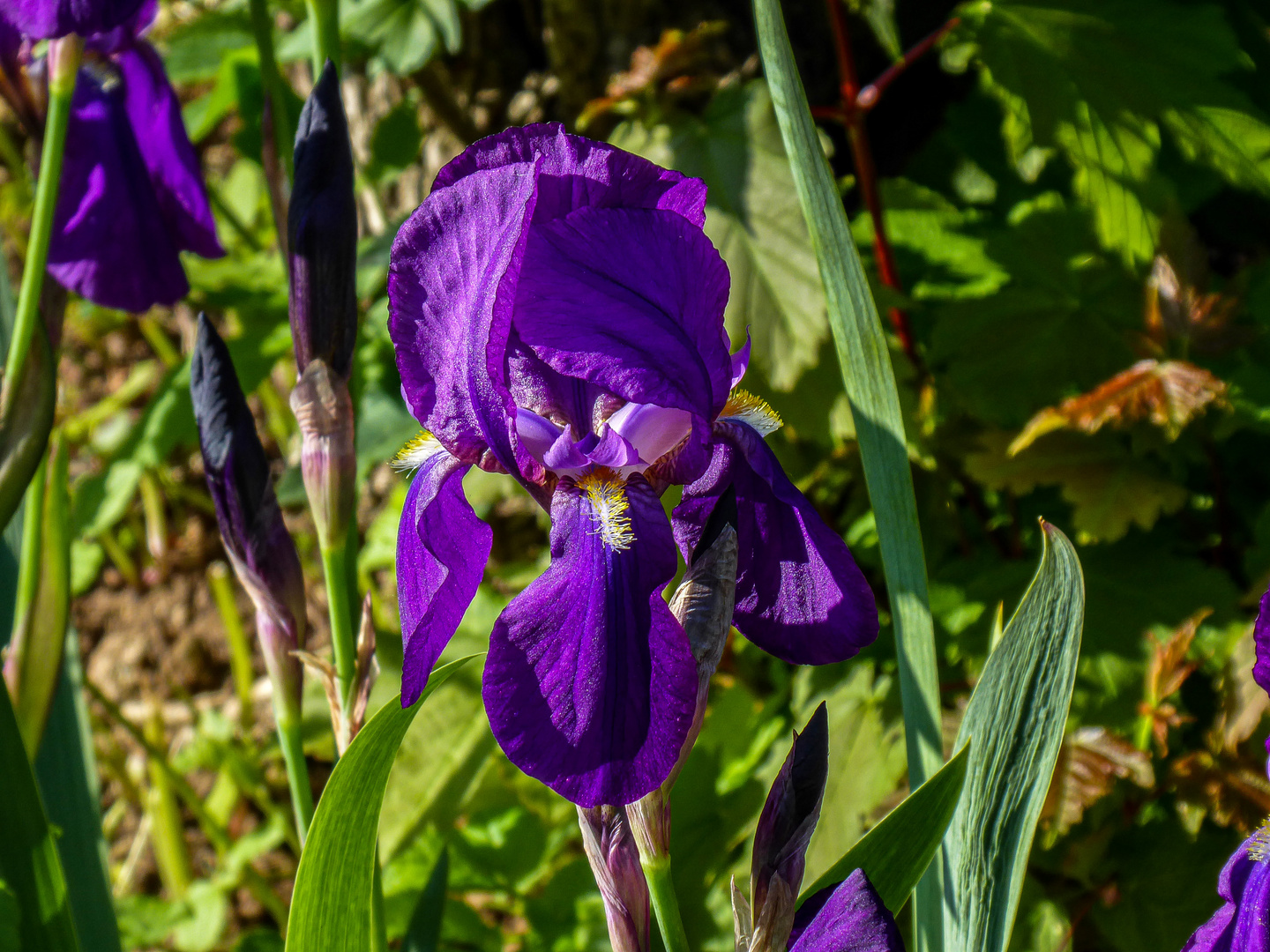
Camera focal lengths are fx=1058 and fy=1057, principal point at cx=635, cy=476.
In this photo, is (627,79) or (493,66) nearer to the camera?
(627,79)

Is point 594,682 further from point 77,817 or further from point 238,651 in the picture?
point 238,651

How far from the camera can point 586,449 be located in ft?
1.79

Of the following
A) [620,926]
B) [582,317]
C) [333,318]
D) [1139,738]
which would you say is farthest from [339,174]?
[1139,738]

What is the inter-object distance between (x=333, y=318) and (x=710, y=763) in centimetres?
64

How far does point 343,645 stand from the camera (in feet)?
2.12

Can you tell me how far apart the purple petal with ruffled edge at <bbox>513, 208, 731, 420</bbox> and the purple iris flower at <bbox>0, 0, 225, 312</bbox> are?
59 centimetres

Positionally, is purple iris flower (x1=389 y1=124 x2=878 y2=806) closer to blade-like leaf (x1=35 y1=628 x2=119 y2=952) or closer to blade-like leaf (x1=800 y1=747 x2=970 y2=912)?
blade-like leaf (x1=800 y1=747 x2=970 y2=912)

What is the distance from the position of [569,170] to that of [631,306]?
70 mm

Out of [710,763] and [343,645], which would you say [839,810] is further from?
[343,645]

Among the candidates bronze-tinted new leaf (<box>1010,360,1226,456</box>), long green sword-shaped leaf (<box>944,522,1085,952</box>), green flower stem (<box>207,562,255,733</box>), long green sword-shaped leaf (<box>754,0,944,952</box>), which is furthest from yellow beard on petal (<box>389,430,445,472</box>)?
green flower stem (<box>207,562,255,733</box>)

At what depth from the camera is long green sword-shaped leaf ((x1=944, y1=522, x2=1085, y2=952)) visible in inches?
23.5

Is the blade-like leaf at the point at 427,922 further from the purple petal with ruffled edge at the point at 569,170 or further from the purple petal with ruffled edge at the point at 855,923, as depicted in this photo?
the purple petal with ruffled edge at the point at 569,170

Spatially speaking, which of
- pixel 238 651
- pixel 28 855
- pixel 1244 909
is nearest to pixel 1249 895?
pixel 1244 909

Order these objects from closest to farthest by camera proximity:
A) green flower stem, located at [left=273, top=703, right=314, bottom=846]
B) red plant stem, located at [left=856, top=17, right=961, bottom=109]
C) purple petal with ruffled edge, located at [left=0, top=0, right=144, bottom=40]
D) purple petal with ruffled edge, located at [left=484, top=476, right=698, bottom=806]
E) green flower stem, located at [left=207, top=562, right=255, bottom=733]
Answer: purple petal with ruffled edge, located at [left=484, top=476, right=698, bottom=806], green flower stem, located at [left=273, top=703, right=314, bottom=846], purple petal with ruffled edge, located at [left=0, top=0, right=144, bottom=40], red plant stem, located at [left=856, top=17, right=961, bottom=109], green flower stem, located at [left=207, top=562, right=255, bottom=733]
